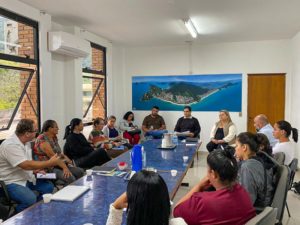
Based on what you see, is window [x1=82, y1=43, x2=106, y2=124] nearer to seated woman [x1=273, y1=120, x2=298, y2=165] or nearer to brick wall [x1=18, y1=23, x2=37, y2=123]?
brick wall [x1=18, y1=23, x2=37, y2=123]

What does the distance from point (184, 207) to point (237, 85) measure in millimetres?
5564

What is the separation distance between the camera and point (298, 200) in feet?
12.8

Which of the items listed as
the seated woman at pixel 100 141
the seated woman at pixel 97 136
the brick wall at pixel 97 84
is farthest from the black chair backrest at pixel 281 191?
the brick wall at pixel 97 84

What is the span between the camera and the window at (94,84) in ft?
20.2

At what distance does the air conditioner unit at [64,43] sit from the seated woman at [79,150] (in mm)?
1316

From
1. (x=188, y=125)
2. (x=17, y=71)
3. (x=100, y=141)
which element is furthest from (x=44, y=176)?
(x=188, y=125)

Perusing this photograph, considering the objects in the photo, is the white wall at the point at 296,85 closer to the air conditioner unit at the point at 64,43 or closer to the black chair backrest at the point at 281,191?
the black chair backrest at the point at 281,191

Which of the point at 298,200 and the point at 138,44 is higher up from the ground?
the point at 138,44

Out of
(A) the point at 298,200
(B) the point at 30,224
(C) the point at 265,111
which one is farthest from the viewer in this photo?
(C) the point at 265,111

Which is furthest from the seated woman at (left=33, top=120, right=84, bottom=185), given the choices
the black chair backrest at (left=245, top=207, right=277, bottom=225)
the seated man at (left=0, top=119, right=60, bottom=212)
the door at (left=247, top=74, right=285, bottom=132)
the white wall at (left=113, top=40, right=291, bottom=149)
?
the door at (left=247, top=74, right=285, bottom=132)

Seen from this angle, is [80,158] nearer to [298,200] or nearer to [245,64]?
[298,200]

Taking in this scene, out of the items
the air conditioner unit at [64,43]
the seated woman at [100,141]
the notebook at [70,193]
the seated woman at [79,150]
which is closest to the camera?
the notebook at [70,193]

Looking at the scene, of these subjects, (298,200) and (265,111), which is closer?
(298,200)

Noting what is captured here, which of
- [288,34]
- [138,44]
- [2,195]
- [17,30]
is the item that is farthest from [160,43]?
[2,195]
